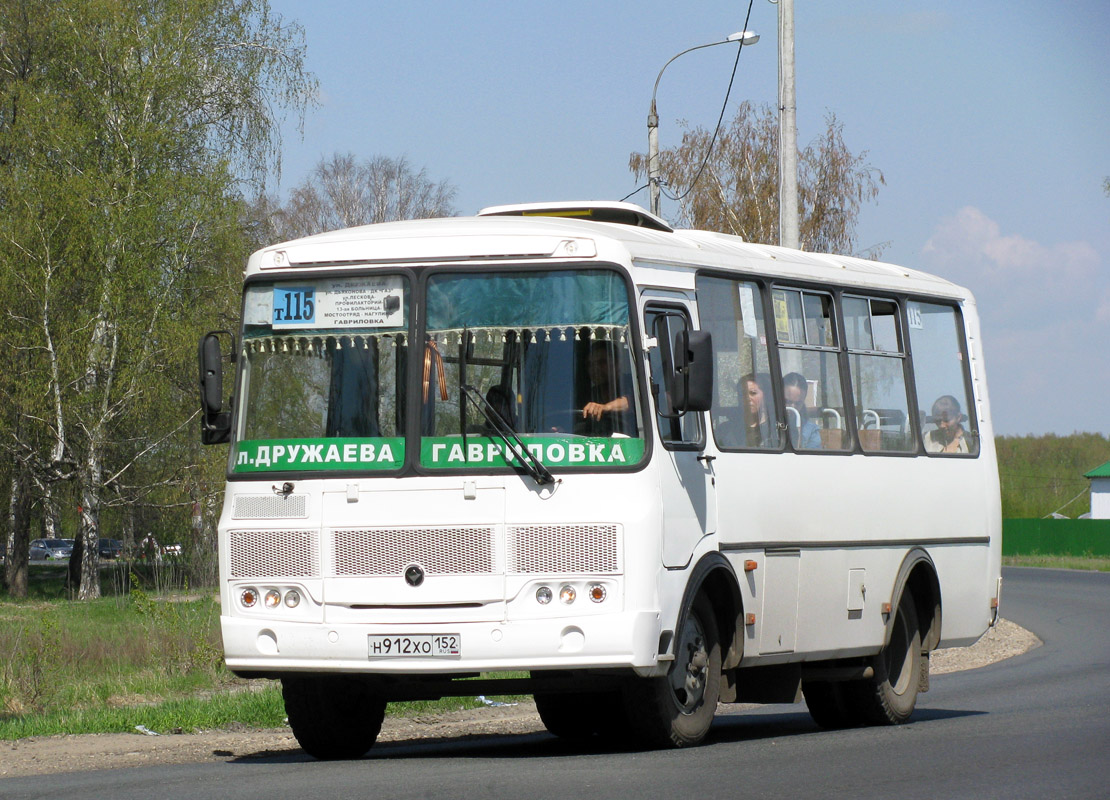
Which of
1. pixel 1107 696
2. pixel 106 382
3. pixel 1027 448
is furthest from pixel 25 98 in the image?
pixel 1027 448

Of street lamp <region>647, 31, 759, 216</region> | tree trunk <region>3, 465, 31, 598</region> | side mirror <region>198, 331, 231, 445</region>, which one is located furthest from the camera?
tree trunk <region>3, 465, 31, 598</region>

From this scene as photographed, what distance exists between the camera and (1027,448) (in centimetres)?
9581

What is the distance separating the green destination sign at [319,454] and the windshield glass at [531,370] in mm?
206

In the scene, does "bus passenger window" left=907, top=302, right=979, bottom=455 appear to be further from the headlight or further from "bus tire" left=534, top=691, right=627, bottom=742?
the headlight

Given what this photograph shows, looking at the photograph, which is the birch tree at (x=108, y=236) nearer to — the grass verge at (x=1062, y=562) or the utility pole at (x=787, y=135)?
the utility pole at (x=787, y=135)

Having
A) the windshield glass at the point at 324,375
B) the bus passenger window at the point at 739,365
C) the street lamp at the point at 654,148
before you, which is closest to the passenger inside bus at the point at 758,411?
the bus passenger window at the point at 739,365

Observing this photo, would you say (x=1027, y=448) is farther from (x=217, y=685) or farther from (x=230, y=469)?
(x=230, y=469)

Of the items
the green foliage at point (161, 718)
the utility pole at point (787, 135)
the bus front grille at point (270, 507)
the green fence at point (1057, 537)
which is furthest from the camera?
the green fence at point (1057, 537)

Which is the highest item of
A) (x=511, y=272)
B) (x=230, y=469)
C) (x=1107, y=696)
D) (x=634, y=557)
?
(x=511, y=272)

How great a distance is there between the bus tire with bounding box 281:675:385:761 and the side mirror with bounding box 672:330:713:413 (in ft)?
8.10

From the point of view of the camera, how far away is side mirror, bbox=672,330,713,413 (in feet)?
31.5

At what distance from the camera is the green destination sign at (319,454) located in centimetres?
966

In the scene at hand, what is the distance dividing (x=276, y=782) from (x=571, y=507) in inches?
82.9

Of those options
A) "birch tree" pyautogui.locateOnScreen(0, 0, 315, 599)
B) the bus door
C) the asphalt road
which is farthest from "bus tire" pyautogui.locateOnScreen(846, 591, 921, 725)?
"birch tree" pyautogui.locateOnScreen(0, 0, 315, 599)
